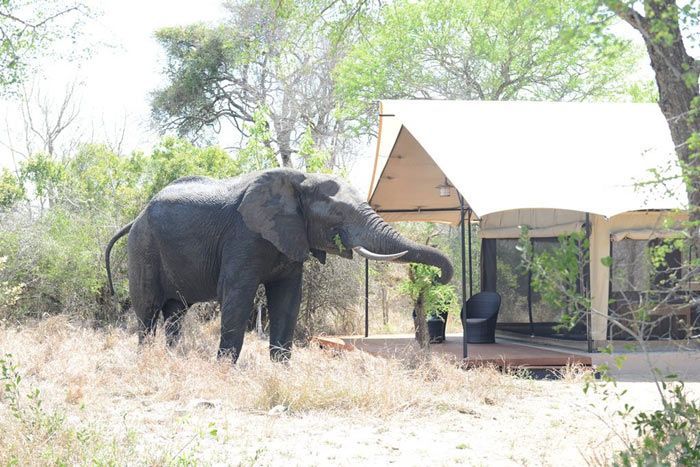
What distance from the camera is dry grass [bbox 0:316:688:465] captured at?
5.77 m

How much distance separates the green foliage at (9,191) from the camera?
69.3 feet

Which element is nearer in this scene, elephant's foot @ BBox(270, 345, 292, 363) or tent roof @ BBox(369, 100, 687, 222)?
elephant's foot @ BBox(270, 345, 292, 363)

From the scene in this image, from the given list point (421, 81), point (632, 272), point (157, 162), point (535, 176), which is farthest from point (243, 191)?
point (421, 81)

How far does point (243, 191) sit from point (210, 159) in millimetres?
7951

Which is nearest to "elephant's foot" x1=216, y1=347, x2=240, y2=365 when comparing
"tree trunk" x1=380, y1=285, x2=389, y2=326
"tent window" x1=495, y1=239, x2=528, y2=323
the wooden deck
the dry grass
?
the dry grass

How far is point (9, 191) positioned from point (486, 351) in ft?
45.0

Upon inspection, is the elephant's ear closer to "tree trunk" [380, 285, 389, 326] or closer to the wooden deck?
the wooden deck

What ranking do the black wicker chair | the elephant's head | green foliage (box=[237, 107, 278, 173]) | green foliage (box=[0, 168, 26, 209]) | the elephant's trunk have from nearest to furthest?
the elephant's trunk < the elephant's head < the black wicker chair < green foliage (box=[237, 107, 278, 173]) < green foliage (box=[0, 168, 26, 209])

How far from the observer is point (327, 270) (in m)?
15.0

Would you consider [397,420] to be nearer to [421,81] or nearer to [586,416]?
[586,416]

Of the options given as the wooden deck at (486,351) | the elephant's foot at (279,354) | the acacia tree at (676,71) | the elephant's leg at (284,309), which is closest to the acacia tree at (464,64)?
the wooden deck at (486,351)

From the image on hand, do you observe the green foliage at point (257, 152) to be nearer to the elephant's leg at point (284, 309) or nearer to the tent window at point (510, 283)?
the tent window at point (510, 283)

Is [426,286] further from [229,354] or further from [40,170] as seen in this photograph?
[40,170]

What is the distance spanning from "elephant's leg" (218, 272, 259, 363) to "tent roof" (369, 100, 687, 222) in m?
2.59
